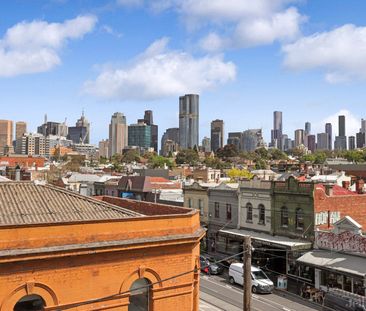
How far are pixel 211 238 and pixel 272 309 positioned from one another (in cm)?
1927

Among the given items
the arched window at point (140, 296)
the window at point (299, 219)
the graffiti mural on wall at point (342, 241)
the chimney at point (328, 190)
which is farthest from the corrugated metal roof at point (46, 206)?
the chimney at point (328, 190)

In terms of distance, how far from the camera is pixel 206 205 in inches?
1833

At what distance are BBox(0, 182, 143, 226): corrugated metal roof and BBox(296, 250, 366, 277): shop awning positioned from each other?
16797 millimetres

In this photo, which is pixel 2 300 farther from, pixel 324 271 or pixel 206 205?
pixel 206 205

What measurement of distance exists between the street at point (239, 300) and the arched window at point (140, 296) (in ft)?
39.0

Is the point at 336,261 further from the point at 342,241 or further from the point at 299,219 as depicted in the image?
the point at 299,219

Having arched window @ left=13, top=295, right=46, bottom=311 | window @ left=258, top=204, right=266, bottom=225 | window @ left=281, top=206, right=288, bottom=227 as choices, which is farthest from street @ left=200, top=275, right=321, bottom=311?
arched window @ left=13, top=295, right=46, bottom=311

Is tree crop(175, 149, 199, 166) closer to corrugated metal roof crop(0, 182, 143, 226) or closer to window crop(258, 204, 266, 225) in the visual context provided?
window crop(258, 204, 266, 225)

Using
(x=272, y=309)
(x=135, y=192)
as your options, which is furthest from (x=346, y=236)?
(x=135, y=192)

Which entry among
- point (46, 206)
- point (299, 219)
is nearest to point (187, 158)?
point (299, 219)

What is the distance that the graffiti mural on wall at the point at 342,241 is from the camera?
29323mm

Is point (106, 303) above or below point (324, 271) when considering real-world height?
above

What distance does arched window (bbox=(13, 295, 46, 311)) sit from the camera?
42.3 ft

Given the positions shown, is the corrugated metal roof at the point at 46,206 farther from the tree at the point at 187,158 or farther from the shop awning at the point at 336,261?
the tree at the point at 187,158
